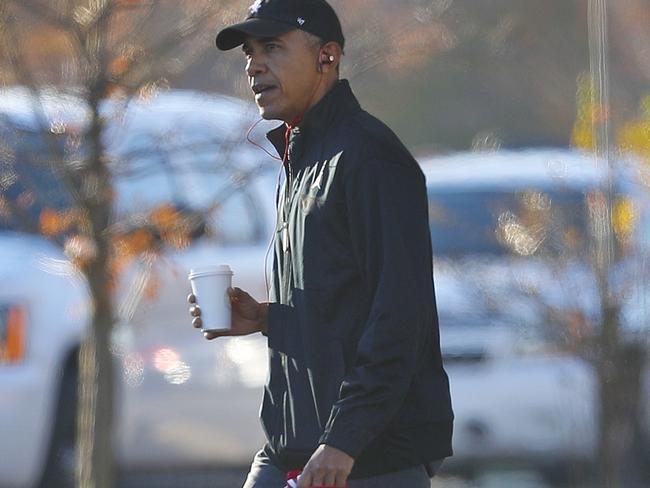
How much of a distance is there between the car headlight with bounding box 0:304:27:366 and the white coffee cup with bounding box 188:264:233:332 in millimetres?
4164

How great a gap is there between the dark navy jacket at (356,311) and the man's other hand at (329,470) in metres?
0.02

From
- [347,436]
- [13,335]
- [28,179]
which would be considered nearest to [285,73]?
[347,436]

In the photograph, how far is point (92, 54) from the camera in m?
A: 5.96

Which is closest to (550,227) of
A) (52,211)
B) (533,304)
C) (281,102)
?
(533,304)

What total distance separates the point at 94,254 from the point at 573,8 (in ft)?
43.4

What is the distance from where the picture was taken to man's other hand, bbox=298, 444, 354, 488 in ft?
10.9

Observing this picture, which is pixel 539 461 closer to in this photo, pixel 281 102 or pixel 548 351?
pixel 548 351

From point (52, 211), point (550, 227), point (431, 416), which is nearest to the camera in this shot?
point (431, 416)

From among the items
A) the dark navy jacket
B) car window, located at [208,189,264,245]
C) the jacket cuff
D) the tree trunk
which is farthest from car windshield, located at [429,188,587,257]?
the jacket cuff

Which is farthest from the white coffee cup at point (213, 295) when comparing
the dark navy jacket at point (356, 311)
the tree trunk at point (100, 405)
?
the tree trunk at point (100, 405)

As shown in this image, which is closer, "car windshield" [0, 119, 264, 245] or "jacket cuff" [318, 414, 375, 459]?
"jacket cuff" [318, 414, 375, 459]

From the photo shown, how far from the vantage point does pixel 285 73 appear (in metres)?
3.69

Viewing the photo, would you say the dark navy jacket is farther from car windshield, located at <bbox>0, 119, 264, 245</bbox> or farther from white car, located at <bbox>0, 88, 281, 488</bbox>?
white car, located at <bbox>0, 88, 281, 488</bbox>

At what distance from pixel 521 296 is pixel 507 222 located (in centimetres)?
46
